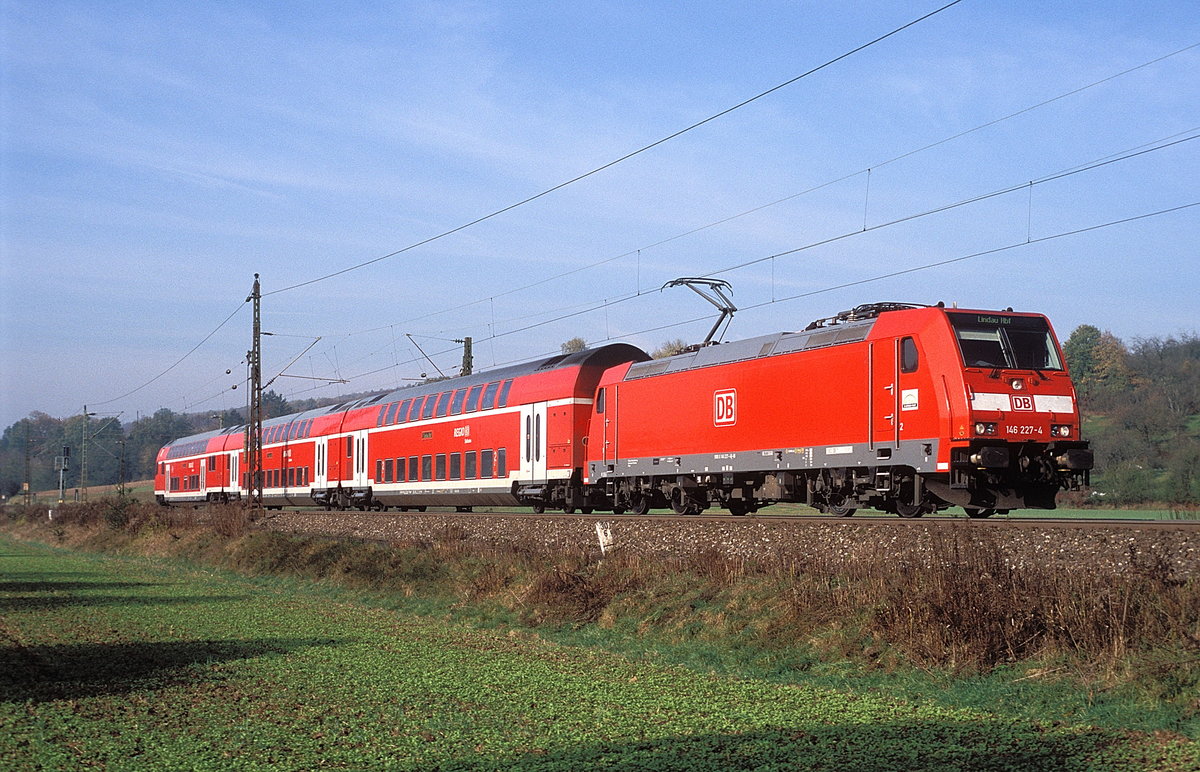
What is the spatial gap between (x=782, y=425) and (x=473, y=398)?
15576mm

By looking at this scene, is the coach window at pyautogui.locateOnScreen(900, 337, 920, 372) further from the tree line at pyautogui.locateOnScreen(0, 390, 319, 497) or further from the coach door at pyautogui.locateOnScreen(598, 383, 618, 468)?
the tree line at pyautogui.locateOnScreen(0, 390, 319, 497)

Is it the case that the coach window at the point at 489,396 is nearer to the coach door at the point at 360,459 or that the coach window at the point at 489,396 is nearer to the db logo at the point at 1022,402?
the coach door at the point at 360,459

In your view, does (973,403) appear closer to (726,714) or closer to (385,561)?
(726,714)

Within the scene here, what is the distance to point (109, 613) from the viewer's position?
17469mm

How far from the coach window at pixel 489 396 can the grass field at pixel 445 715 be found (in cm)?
1876

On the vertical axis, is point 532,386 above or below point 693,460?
above

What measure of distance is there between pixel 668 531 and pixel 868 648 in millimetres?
6293

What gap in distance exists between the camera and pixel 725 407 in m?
23.4

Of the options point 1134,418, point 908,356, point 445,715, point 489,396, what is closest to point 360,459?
point 489,396

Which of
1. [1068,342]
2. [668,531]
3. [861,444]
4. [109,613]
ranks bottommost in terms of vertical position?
[109,613]

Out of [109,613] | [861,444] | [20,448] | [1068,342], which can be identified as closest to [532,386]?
[861,444]

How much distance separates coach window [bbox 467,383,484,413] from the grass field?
1969 cm

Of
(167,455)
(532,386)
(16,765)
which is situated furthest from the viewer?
(167,455)

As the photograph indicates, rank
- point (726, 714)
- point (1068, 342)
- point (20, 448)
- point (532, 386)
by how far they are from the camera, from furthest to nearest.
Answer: point (20, 448) → point (1068, 342) → point (532, 386) → point (726, 714)
